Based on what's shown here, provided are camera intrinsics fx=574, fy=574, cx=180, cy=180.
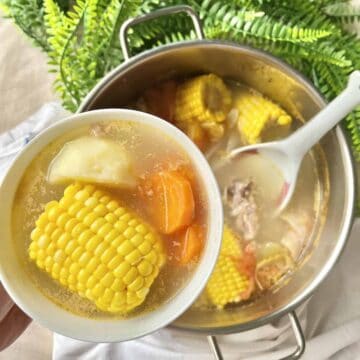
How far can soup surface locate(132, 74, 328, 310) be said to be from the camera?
958 mm

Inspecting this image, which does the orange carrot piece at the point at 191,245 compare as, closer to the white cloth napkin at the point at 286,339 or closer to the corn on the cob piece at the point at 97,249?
the corn on the cob piece at the point at 97,249

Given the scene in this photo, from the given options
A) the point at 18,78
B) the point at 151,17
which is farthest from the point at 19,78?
the point at 151,17

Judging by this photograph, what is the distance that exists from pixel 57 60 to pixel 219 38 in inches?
10.8

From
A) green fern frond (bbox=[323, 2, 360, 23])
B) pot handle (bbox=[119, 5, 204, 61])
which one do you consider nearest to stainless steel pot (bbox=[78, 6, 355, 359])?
pot handle (bbox=[119, 5, 204, 61])

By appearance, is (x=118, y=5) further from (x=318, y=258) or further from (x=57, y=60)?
(x=318, y=258)

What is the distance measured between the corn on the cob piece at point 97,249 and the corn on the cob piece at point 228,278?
0.29 metres

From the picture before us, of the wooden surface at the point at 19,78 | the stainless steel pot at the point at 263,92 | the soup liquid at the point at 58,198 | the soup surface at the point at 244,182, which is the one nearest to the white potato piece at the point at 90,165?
the soup liquid at the point at 58,198

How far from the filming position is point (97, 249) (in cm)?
65

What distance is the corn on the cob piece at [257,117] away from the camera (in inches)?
38.0

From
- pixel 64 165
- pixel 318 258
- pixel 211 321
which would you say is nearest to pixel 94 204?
pixel 64 165

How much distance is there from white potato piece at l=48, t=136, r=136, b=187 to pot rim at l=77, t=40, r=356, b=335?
19 cm

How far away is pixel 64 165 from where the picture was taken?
670 millimetres

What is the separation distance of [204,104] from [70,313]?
43 centimetres

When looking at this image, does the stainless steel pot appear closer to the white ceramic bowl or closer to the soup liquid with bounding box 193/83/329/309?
the soup liquid with bounding box 193/83/329/309
